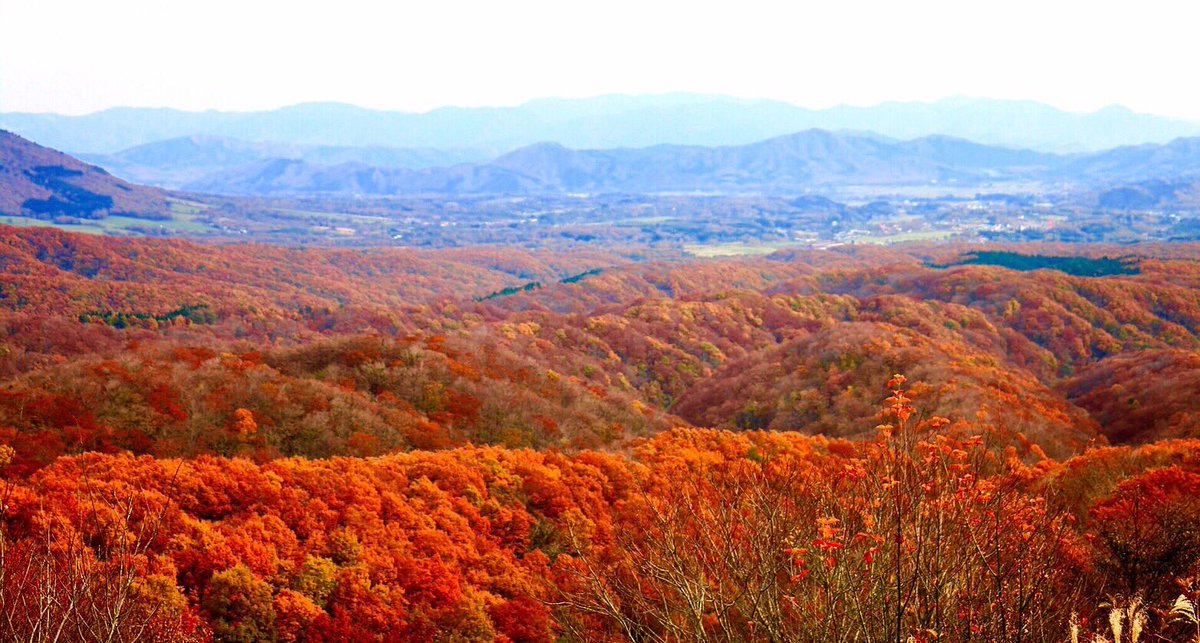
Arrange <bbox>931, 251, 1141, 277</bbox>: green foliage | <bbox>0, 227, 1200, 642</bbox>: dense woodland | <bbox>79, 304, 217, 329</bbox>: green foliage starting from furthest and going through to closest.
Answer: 1. <bbox>931, 251, 1141, 277</bbox>: green foliage
2. <bbox>79, 304, 217, 329</bbox>: green foliage
3. <bbox>0, 227, 1200, 642</bbox>: dense woodland

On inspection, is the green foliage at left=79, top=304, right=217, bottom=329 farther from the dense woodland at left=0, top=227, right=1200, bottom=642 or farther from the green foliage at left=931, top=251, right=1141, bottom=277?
the green foliage at left=931, top=251, right=1141, bottom=277

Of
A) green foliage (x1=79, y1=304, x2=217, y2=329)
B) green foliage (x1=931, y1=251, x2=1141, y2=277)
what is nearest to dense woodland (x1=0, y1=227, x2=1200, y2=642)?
green foliage (x1=79, y1=304, x2=217, y2=329)

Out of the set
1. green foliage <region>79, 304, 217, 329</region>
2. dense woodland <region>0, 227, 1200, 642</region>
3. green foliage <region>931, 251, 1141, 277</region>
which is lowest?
green foliage <region>79, 304, 217, 329</region>

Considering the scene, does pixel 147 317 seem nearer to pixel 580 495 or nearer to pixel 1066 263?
pixel 580 495

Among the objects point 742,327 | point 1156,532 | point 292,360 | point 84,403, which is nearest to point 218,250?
point 742,327

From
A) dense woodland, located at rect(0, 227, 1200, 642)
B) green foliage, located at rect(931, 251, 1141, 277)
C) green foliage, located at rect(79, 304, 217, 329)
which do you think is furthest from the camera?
green foliage, located at rect(931, 251, 1141, 277)

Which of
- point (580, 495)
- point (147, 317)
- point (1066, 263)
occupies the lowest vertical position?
point (147, 317)

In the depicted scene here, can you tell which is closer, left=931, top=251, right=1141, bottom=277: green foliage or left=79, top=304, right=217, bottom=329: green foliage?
left=79, top=304, right=217, bottom=329: green foliage

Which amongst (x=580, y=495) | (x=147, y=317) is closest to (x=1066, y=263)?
(x=580, y=495)

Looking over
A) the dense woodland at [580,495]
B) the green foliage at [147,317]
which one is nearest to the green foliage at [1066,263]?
the dense woodland at [580,495]

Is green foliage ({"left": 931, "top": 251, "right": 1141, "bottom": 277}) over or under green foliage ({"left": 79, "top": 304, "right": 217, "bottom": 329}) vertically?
over
